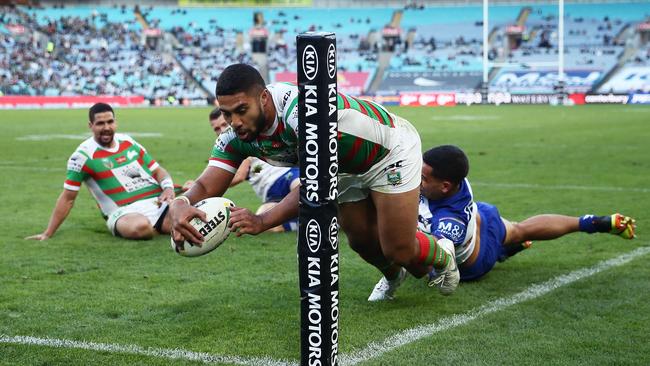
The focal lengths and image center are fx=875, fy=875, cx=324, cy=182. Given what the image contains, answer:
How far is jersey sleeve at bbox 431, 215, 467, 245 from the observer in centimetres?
657

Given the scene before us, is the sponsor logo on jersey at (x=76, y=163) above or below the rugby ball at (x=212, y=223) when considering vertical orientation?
below

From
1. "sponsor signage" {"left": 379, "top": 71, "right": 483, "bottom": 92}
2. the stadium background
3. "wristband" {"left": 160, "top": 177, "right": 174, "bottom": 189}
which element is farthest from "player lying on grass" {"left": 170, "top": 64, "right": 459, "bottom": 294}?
"sponsor signage" {"left": 379, "top": 71, "right": 483, "bottom": 92}

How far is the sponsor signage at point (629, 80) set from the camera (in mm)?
55562

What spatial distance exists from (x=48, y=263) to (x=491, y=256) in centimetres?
400

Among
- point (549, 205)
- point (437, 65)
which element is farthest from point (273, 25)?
point (549, 205)

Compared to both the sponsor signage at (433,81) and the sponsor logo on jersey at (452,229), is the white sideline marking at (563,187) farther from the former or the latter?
the sponsor signage at (433,81)

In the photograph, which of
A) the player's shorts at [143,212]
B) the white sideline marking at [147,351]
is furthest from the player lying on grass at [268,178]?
the white sideline marking at [147,351]

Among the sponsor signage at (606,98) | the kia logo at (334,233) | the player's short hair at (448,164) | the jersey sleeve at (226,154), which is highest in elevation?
the jersey sleeve at (226,154)

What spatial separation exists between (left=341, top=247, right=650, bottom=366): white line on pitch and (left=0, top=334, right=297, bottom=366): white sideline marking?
45 cm

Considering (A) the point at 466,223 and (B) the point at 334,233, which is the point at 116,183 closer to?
(A) the point at 466,223

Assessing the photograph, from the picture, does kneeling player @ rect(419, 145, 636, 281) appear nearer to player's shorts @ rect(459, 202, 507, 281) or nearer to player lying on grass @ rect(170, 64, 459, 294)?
player's shorts @ rect(459, 202, 507, 281)

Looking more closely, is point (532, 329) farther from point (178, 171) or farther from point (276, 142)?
point (178, 171)

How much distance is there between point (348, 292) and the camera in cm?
666

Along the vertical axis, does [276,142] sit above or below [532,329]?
above
